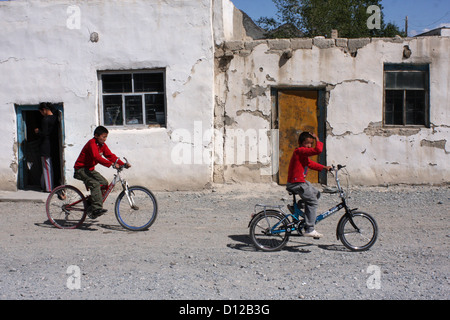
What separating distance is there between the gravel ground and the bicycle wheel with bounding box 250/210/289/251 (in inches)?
6.0

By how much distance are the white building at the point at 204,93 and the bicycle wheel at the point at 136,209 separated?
3.17 metres

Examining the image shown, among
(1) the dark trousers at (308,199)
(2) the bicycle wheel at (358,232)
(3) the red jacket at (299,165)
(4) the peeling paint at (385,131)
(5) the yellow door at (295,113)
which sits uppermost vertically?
(5) the yellow door at (295,113)

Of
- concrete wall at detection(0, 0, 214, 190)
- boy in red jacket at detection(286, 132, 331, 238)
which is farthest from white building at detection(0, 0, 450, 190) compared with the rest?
boy in red jacket at detection(286, 132, 331, 238)

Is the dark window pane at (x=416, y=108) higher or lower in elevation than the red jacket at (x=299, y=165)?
higher

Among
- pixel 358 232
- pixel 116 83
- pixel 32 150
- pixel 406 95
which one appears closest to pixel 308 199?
pixel 358 232

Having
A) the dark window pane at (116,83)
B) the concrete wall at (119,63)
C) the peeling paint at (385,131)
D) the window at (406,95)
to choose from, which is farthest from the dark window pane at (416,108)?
the dark window pane at (116,83)

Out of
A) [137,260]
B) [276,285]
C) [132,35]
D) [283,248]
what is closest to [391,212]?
[283,248]

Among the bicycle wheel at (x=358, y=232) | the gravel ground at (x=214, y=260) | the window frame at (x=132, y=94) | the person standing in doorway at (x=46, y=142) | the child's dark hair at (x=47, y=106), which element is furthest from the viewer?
the window frame at (x=132, y=94)

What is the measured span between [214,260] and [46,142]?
579 centimetres

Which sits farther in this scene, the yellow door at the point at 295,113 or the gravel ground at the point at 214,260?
the yellow door at the point at 295,113

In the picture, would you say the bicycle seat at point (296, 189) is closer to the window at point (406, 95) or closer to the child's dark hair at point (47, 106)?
the window at point (406, 95)

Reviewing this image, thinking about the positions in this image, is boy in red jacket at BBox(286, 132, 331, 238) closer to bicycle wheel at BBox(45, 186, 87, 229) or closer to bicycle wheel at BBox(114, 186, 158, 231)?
bicycle wheel at BBox(114, 186, 158, 231)

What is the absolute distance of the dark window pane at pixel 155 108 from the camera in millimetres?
10094

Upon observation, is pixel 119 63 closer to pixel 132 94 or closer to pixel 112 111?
pixel 132 94
